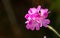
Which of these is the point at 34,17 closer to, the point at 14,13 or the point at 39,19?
the point at 39,19

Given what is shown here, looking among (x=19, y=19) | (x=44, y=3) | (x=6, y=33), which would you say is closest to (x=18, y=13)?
(x=19, y=19)

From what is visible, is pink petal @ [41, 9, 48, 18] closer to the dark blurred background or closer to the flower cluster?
the flower cluster

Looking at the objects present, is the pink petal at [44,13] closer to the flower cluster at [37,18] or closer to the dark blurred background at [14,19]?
the flower cluster at [37,18]

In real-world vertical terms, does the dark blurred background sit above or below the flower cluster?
below

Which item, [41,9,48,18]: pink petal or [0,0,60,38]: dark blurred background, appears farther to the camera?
[0,0,60,38]: dark blurred background

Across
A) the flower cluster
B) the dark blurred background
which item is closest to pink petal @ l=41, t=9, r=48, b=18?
the flower cluster

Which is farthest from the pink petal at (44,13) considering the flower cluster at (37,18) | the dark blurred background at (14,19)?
the dark blurred background at (14,19)

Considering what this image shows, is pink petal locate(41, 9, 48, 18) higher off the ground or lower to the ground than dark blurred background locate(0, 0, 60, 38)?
higher

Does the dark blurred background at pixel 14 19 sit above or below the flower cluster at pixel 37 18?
below

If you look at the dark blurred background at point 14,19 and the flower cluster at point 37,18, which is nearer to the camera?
the flower cluster at point 37,18
